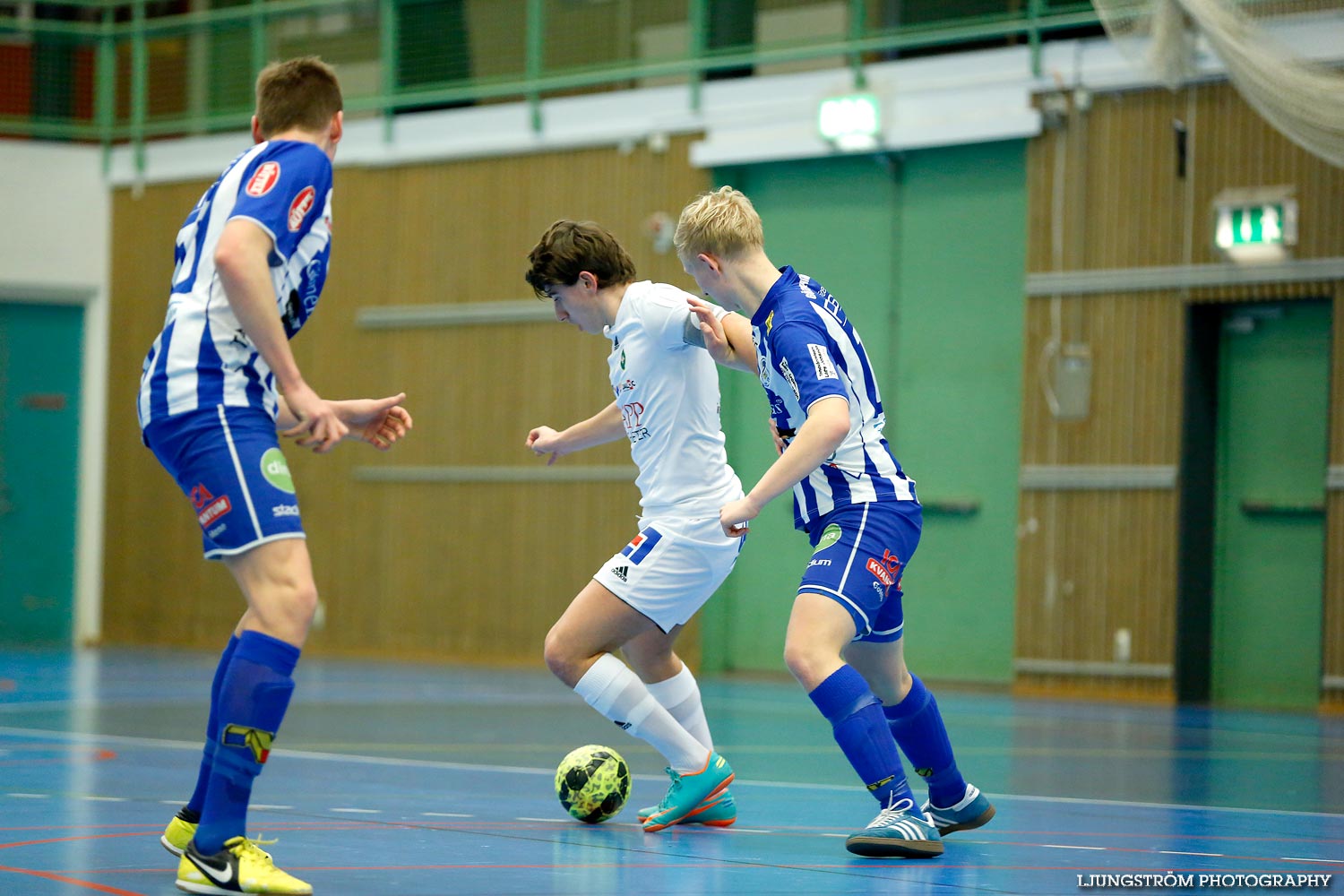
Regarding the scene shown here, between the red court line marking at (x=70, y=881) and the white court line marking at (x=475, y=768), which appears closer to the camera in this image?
the red court line marking at (x=70, y=881)

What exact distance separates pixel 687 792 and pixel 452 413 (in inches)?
434

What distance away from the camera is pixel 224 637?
55.0 feet

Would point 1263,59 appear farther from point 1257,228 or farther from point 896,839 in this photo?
point 896,839

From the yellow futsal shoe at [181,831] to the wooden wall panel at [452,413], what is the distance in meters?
10.2

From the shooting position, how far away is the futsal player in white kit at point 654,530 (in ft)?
16.6

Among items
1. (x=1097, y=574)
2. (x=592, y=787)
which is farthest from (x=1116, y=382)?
(x=592, y=787)

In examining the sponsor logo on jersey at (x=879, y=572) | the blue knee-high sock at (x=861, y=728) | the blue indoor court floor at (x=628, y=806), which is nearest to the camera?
the blue indoor court floor at (x=628, y=806)

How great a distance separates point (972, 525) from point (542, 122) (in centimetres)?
570

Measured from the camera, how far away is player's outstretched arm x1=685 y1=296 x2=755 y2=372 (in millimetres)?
4859

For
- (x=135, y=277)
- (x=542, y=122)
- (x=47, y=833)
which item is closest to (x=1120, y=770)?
(x=47, y=833)

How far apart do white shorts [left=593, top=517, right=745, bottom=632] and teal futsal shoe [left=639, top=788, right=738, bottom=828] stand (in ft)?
1.83

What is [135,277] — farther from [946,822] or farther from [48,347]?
[946,822]

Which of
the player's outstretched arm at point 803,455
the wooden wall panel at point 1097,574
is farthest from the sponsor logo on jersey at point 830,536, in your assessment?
the wooden wall panel at point 1097,574

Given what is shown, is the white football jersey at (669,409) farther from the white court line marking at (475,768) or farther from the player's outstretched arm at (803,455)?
the white court line marking at (475,768)
